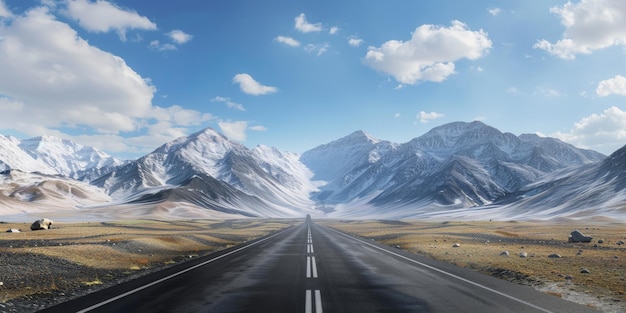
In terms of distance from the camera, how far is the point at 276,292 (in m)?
14.9

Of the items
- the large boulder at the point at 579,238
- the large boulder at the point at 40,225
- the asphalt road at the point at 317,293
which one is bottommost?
the large boulder at the point at 579,238

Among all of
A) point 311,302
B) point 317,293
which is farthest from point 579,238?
point 311,302

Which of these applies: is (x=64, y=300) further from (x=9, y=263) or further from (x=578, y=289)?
(x=578, y=289)

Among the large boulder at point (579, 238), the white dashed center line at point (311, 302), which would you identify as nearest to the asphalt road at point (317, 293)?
the white dashed center line at point (311, 302)

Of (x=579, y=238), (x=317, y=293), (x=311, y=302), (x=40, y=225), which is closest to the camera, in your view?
(x=311, y=302)

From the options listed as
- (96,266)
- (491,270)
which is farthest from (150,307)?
(491,270)

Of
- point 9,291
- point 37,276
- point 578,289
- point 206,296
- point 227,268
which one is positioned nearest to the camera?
point 206,296

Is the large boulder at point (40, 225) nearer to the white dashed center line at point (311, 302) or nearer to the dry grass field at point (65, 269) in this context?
the dry grass field at point (65, 269)

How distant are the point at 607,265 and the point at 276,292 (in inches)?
806

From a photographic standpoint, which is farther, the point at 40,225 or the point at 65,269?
the point at 40,225

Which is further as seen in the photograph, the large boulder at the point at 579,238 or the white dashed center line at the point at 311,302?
the large boulder at the point at 579,238

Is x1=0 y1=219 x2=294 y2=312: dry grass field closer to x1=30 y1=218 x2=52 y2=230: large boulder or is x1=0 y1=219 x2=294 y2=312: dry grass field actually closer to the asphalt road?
the asphalt road

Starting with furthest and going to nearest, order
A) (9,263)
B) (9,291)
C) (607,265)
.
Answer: (607,265)
(9,263)
(9,291)

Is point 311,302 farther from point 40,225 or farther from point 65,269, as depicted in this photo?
point 40,225
